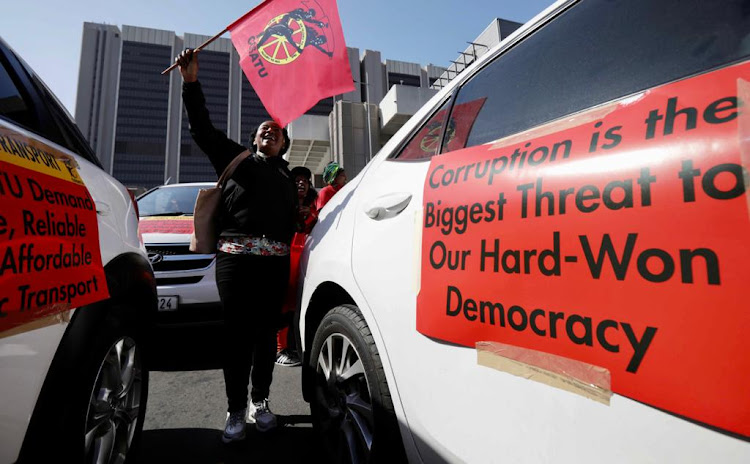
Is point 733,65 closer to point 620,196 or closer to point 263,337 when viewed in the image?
point 620,196

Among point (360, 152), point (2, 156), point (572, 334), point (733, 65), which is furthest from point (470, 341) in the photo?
point (360, 152)

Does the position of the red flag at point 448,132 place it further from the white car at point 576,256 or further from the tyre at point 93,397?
the tyre at point 93,397

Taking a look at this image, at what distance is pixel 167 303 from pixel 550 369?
333cm

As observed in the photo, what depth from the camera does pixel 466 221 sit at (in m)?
1.01

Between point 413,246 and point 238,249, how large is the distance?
49.0 inches

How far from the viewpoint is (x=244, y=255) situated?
6.82 feet

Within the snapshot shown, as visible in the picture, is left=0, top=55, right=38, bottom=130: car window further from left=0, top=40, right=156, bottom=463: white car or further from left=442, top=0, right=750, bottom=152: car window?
left=442, top=0, right=750, bottom=152: car window

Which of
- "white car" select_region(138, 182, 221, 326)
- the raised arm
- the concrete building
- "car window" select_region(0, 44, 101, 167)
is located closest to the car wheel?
the raised arm

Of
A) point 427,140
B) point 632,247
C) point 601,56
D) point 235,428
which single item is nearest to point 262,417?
point 235,428

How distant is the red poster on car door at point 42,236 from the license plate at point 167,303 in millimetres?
A: 2116

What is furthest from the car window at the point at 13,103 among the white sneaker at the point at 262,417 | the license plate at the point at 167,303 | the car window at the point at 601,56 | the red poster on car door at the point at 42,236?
the license plate at the point at 167,303

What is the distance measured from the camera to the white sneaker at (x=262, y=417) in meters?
2.18

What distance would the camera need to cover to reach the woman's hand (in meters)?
1.99

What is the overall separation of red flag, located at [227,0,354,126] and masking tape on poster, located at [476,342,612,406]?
160 centimetres
